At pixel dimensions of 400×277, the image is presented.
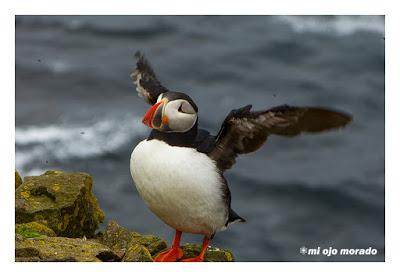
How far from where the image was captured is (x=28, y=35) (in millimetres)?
26516

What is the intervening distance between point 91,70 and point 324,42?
8443 mm

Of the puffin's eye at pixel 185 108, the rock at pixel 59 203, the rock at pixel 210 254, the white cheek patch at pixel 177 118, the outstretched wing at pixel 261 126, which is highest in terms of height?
the puffin's eye at pixel 185 108

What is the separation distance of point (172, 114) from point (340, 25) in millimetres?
23150

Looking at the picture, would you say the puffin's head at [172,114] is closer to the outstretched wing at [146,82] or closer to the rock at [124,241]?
the outstretched wing at [146,82]

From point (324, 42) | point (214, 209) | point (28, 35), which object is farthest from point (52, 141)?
point (214, 209)

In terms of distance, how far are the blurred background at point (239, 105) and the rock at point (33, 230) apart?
897 centimetres

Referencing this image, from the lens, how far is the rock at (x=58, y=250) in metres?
8.30

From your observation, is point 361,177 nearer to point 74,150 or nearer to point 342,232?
point 342,232

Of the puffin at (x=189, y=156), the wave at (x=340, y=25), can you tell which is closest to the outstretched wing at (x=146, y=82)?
the puffin at (x=189, y=156)

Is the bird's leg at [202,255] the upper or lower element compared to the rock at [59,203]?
lower

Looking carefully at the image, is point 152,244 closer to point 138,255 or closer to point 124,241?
point 124,241

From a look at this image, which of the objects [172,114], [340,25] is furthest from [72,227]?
[340,25]

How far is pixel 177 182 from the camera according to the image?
27.3 ft

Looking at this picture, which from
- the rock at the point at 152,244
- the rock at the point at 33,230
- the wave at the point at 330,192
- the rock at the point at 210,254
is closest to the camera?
the rock at the point at 33,230
